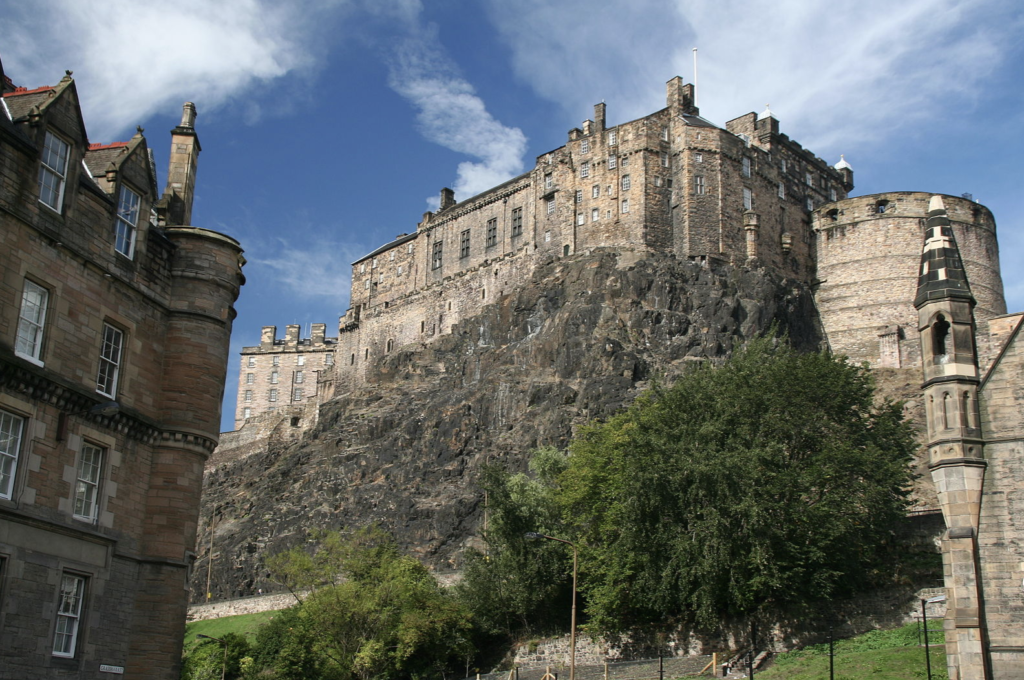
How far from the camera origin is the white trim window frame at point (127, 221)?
2217 centimetres

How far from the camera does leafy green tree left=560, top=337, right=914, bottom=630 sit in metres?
35.2

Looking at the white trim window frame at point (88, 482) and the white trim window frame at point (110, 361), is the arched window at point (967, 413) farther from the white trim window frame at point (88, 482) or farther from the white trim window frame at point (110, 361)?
the white trim window frame at point (88, 482)

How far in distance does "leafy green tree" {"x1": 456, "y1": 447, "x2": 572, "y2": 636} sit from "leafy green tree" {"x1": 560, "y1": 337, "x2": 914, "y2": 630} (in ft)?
7.66

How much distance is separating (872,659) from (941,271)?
1282 centimetres

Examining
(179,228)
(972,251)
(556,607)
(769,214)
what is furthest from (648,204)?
(179,228)

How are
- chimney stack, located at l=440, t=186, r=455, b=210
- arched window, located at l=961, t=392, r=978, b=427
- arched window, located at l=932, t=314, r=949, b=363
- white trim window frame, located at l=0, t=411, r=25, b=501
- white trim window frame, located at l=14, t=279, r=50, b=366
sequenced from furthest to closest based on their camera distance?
chimney stack, located at l=440, t=186, r=455, b=210, arched window, located at l=932, t=314, r=949, b=363, arched window, located at l=961, t=392, r=978, b=427, white trim window frame, located at l=14, t=279, r=50, b=366, white trim window frame, located at l=0, t=411, r=25, b=501

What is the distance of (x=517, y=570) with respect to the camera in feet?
144

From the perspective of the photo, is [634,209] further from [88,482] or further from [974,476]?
[88,482]

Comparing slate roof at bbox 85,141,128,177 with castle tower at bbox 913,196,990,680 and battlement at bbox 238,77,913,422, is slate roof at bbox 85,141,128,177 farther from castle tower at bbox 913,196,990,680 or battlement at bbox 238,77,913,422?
battlement at bbox 238,77,913,422

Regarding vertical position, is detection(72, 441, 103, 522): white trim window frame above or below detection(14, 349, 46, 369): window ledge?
below

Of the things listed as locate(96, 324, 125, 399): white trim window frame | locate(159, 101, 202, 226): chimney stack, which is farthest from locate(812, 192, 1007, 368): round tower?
locate(96, 324, 125, 399): white trim window frame

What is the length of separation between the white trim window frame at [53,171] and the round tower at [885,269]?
58393mm

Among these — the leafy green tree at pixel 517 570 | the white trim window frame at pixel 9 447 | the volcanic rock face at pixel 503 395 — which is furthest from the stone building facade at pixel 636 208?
the white trim window frame at pixel 9 447

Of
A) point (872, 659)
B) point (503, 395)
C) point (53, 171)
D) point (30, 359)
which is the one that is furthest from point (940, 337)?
point (503, 395)
